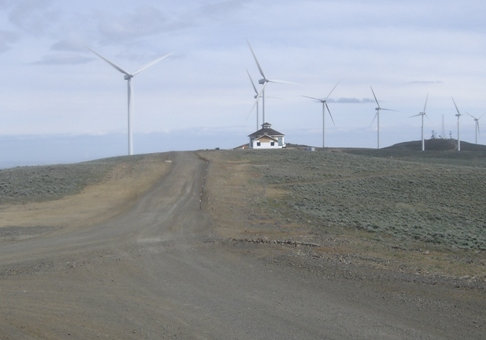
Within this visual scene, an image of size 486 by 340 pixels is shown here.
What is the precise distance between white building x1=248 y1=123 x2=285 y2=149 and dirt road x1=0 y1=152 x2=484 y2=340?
232 ft

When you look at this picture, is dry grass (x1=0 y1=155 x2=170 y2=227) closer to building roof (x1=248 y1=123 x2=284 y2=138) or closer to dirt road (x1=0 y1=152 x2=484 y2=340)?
dirt road (x1=0 y1=152 x2=484 y2=340)

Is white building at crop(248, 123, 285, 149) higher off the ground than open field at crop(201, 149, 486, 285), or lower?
higher

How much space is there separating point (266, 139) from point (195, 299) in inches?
3089

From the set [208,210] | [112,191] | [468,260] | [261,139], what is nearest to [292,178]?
[112,191]

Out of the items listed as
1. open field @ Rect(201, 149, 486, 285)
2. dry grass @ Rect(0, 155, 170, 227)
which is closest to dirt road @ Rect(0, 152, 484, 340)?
open field @ Rect(201, 149, 486, 285)

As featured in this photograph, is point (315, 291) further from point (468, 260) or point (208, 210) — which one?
point (208, 210)

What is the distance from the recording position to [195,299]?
35.9 feet

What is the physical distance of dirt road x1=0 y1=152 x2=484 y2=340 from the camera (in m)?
9.05

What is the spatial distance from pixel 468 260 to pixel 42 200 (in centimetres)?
2313

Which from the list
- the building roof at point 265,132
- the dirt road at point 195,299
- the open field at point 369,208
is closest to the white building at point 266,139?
the building roof at point 265,132

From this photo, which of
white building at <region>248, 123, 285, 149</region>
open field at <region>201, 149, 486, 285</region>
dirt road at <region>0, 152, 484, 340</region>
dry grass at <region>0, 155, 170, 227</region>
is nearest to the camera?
dirt road at <region>0, 152, 484, 340</region>

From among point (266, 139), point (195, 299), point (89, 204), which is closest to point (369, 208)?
point (89, 204)

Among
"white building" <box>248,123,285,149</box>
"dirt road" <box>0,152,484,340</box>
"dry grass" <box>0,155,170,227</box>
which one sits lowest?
"dirt road" <box>0,152,484,340</box>

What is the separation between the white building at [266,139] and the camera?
88.4 metres
